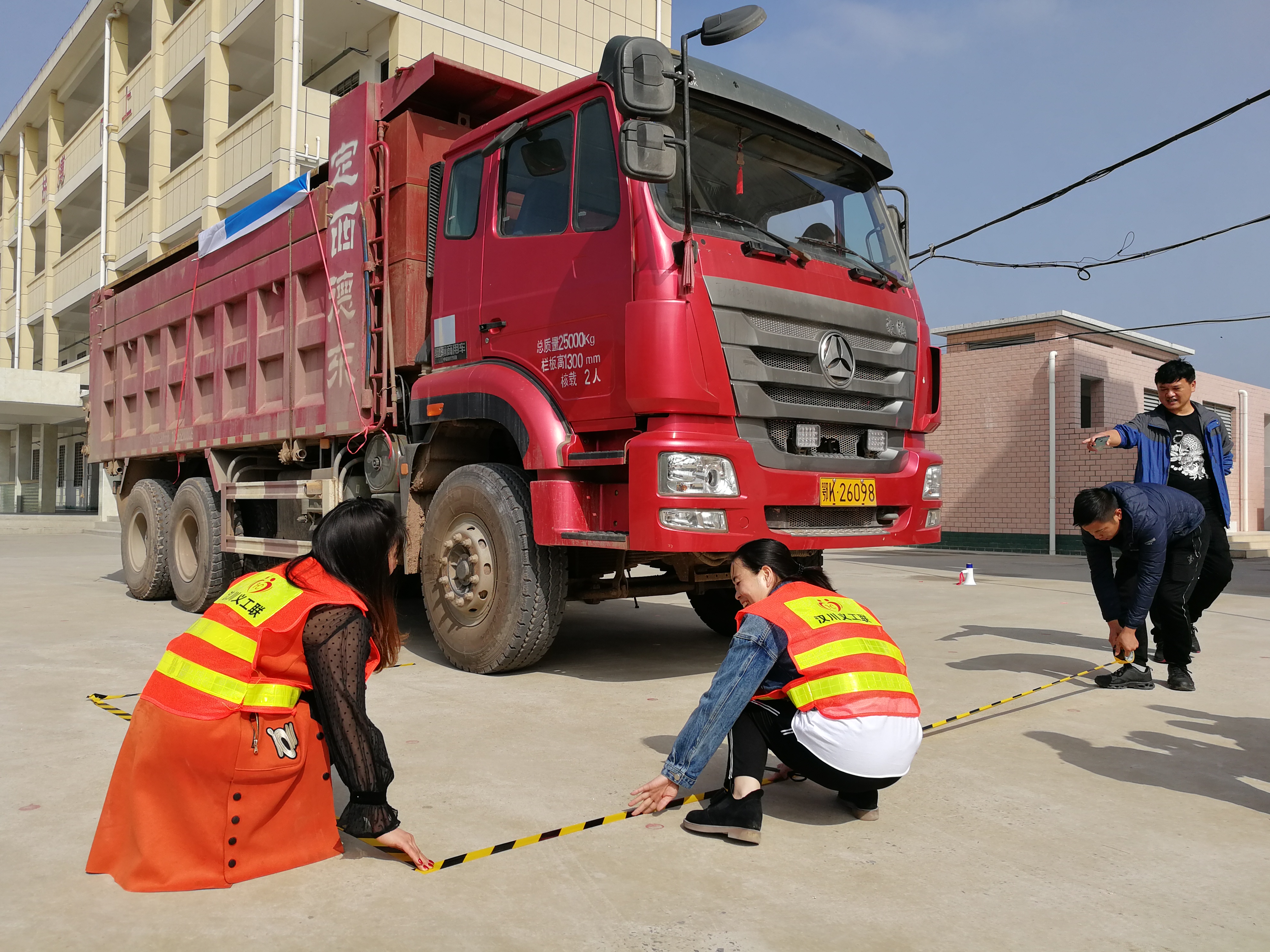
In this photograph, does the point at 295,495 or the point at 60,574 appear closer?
the point at 295,495

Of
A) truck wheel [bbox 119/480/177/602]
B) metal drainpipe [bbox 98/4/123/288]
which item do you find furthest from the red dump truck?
metal drainpipe [bbox 98/4/123/288]

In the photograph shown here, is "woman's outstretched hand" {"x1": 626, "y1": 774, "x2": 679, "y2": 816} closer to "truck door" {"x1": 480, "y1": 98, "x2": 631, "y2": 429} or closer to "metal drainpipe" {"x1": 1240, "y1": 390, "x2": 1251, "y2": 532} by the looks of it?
"truck door" {"x1": 480, "y1": 98, "x2": 631, "y2": 429}

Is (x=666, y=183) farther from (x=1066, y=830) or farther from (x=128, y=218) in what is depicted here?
(x=128, y=218)

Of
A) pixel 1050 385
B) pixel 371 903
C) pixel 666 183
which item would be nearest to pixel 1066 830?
pixel 371 903

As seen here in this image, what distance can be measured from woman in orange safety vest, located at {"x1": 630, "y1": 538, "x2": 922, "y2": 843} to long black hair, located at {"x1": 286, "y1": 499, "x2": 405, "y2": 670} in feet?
3.01

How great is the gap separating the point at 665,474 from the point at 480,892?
2.18 metres

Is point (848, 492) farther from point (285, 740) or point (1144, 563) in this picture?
point (285, 740)

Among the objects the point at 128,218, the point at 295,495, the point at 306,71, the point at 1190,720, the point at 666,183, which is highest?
the point at 306,71

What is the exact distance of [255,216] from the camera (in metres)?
7.20

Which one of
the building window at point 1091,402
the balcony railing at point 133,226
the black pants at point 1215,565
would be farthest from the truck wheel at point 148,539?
the balcony railing at point 133,226

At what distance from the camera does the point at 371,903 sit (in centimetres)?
230

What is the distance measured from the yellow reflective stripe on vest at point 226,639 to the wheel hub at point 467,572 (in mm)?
2638

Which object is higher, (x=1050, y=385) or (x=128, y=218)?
(x=128, y=218)

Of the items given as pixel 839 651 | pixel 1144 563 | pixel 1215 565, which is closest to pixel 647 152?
pixel 839 651
